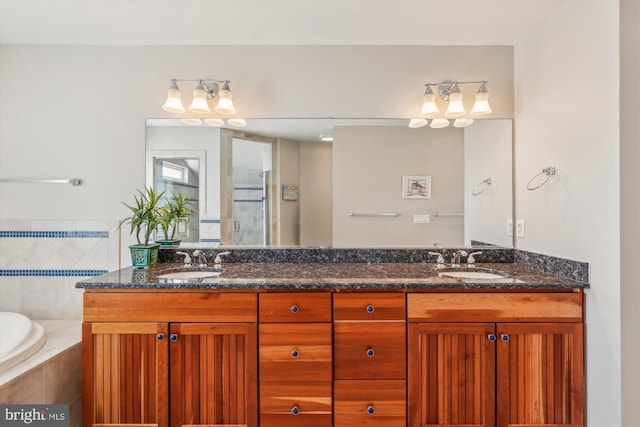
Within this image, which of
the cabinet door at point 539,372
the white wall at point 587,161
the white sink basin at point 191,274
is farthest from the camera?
the white sink basin at point 191,274

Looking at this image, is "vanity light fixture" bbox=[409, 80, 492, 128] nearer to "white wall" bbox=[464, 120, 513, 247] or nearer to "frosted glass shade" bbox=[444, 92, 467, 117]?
"frosted glass shade" bbox=[444, 92, 467, 117]

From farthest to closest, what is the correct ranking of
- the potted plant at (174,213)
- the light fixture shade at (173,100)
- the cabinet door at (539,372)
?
1. the potted plant at (174,213)
2. the light fixture shade at (173,100)
3. the cabinet door at (539,372)

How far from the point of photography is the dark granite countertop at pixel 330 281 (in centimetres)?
151

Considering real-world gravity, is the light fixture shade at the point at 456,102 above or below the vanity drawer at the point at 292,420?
above

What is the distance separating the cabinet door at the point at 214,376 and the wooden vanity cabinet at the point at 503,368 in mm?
774

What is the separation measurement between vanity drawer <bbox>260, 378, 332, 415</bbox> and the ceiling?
194cm

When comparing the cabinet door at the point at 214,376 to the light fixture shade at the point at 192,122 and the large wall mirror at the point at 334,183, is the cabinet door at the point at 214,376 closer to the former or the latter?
the large wall mirror at the point at 334,183

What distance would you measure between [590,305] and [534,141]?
937 mm

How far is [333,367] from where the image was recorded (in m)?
1.51

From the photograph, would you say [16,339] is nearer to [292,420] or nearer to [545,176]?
[292,420]

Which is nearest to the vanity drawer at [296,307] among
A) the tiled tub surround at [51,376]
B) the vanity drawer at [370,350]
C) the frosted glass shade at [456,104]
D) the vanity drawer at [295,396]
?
the vanity drawer at [370,350]

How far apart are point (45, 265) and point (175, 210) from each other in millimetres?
887

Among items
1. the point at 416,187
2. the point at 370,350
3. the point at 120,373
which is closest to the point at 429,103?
the point at 416,187

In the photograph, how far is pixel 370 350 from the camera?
150 cm
